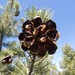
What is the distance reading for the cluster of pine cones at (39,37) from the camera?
2160 millimetres

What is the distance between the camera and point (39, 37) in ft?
7.25

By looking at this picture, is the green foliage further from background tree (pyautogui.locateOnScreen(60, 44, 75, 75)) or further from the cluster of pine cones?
background tree (pyautogui.locateOnScreen(60, 44, 75, 75))

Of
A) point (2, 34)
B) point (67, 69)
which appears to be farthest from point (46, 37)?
point (67, 69)

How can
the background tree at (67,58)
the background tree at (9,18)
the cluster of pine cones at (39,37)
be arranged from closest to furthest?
1. the cluster of pine cones at (39,37)
2. the background tree at (9,18)
3. the background tree at (67,58)

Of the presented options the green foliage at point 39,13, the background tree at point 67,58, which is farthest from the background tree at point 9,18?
the background tree at point 67,58

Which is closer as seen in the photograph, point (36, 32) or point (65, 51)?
point (36, 32)

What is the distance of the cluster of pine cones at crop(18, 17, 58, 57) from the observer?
2160 millimetres

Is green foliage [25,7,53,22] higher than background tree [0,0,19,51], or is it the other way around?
green foliage [25,7,53,22]

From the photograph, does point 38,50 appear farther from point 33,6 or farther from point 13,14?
point 13,14

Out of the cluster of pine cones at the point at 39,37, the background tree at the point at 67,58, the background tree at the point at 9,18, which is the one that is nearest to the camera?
the cluster of pine cones at the point at 39,37

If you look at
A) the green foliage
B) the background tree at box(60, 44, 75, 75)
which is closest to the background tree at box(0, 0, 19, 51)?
the green foliage

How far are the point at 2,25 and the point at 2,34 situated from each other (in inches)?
44.9

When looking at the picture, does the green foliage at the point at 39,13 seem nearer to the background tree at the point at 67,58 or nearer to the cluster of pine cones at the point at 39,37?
the cluster of pine cones at the point at 39,37

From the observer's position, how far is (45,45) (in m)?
2.19
